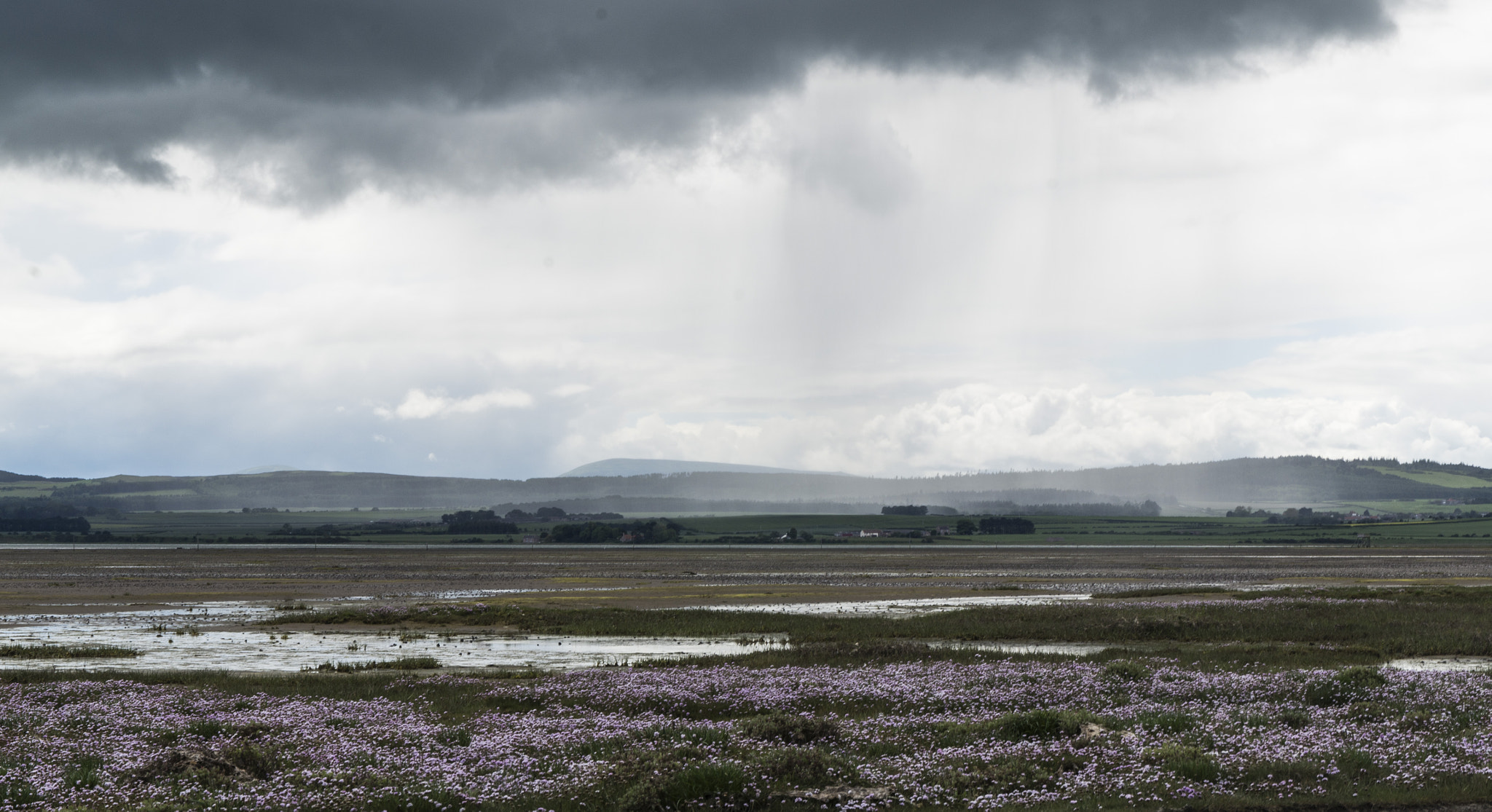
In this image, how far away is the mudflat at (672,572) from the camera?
75.2 metres

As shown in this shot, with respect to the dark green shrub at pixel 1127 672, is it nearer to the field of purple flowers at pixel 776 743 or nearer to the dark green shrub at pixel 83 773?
the field of purple flowers at pixel 776 743

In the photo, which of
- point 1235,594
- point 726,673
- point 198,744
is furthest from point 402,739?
point 1235,594

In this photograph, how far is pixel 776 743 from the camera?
18.6 m

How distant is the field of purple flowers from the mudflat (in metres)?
40.1

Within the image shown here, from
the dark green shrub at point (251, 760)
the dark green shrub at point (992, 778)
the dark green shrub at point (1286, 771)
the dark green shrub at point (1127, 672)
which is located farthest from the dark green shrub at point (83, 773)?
the dark green shrub at point (1127, 672)

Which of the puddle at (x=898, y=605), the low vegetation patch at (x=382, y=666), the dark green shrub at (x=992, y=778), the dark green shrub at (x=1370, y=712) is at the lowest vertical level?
the puddle at (x=898, y=605)

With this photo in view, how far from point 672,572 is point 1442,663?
81.8m

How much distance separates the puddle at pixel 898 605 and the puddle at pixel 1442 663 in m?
25.8

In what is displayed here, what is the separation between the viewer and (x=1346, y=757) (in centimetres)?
1695

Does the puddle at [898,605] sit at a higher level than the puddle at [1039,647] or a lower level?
lower

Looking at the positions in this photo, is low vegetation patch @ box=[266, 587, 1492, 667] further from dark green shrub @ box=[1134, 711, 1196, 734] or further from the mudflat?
the mudflat

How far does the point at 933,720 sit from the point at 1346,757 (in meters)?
7.46

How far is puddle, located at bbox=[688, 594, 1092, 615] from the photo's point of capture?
5731cm

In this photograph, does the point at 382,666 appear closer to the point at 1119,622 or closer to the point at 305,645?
the point at 305,645
